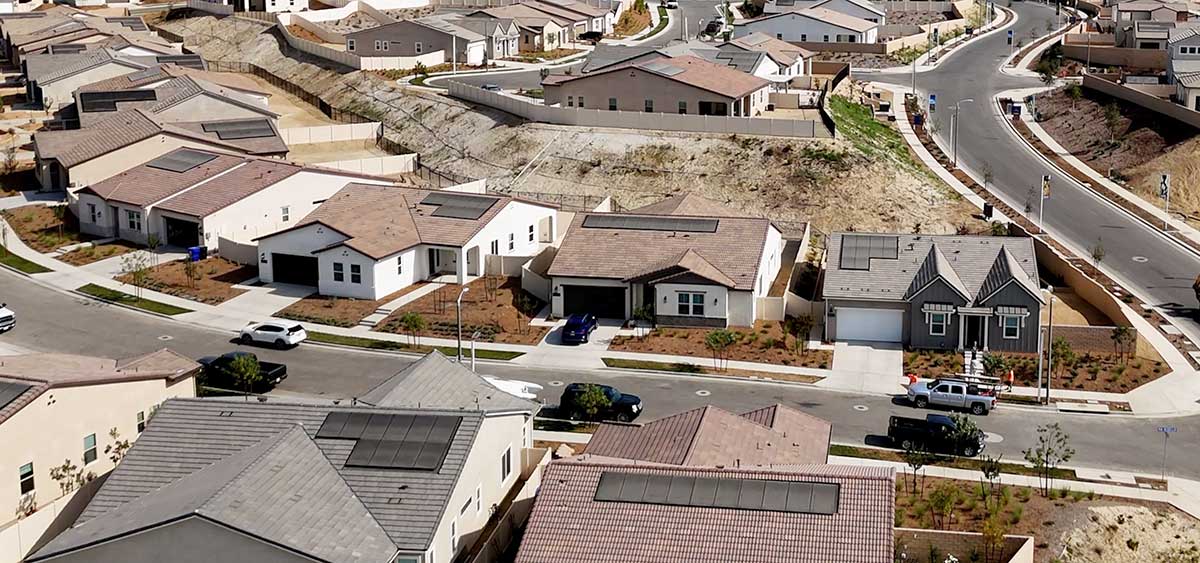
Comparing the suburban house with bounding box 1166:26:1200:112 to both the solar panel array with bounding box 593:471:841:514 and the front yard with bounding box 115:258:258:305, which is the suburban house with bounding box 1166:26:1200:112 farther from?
the solar panel array with bounding box 593:471:841:514

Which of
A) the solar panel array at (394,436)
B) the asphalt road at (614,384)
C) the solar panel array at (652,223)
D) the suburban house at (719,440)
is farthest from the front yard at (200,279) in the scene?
the solar panel array at (394,436)

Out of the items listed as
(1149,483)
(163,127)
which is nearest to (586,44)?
(163,127)

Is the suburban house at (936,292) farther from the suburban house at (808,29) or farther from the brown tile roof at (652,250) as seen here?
the suburban house at (808,29)

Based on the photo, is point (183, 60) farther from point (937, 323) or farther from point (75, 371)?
point (75, 371)

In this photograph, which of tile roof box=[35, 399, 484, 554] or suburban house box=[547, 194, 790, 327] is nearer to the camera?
tile roof box=[35, 399, 484, 554]

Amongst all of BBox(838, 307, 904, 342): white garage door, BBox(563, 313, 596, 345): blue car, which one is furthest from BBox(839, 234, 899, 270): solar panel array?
BBox(563, 313, 596, 345): blue car

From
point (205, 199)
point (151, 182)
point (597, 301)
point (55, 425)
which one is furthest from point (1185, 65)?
point (55, 425)
